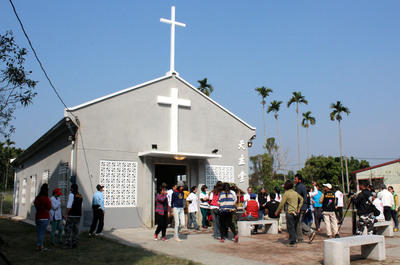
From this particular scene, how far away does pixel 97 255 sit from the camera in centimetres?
859

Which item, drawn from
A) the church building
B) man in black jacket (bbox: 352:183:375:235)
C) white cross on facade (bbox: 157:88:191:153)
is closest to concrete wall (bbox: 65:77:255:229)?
the church building

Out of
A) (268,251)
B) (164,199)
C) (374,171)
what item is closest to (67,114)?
(164,199)

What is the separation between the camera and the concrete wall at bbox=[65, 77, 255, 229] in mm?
13172

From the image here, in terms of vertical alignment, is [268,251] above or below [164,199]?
below

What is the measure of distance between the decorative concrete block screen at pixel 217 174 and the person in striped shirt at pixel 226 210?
15.8 feet

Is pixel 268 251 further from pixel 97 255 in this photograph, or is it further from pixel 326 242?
pixel 97 255

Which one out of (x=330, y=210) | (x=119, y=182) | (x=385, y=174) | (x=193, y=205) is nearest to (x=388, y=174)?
(x=385, y=174)

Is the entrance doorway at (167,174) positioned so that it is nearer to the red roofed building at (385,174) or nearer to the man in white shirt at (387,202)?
the man in white shirt at (387,202)

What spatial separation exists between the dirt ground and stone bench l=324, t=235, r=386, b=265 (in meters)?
0.25

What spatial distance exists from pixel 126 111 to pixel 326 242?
9.17 m

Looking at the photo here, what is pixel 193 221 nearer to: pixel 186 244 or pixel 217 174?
pixel 217 174

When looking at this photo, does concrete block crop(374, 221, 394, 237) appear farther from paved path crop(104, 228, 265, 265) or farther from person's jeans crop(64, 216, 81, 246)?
person's jeans crop(64, 216, 81, 246)

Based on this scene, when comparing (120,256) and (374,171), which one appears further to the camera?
(374,171)

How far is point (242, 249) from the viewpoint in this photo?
935 centimetres
